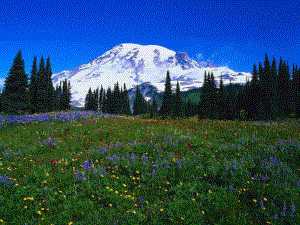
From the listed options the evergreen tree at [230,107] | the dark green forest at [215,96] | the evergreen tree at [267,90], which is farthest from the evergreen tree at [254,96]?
the evergreen tree at [230,107]

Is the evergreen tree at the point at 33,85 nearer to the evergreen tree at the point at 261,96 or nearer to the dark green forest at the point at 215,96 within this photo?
the dark green forest at the point at 215,96

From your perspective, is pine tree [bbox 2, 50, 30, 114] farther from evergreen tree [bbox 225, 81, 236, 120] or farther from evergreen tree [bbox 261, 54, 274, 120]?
evergreen tree [bbox 225, 81, 236, 120]

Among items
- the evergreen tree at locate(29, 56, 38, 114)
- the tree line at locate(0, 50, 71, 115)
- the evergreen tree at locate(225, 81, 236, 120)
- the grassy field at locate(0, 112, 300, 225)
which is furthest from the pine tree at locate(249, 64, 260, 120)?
the evergreen tree at locate(29, 56, 38, 114)

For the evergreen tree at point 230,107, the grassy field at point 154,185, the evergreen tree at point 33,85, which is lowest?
the grassy field at point 154,185

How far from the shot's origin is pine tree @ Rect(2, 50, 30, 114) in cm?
3447

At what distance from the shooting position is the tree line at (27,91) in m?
34.7

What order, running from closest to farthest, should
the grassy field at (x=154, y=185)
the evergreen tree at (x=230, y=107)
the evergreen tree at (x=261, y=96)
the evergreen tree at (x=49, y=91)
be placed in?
the grassy field at (x=154, y=185), the evergreen tree at (x=49, y=91), the evergreen tree at (x=261, y=96), the evergreen tree at (x=230, y=107)

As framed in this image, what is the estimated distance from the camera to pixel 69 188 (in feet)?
14.7

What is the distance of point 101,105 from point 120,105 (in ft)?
107

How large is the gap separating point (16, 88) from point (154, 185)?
136 ft

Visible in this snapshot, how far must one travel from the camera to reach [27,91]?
38.1 m

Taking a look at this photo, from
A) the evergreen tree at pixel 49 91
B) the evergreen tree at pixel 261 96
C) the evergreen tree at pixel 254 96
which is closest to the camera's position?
the evergreen tree at pixel 49 91

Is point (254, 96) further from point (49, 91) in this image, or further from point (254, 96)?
point (49, 91)

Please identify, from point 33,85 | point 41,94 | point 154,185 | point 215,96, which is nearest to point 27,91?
point 41,94
